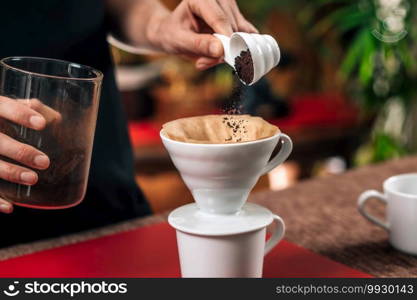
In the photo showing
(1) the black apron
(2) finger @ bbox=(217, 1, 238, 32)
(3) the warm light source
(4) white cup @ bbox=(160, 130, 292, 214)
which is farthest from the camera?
(3) the warm light source

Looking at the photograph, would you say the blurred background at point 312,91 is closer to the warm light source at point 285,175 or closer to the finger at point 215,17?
the warm light source at point 285,175

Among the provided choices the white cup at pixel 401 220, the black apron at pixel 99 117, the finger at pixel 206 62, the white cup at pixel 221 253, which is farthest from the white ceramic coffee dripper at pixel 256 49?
the black apron at pixel 99 117

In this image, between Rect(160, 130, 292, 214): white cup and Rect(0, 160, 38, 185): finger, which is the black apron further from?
Rect(160, 130, 292, 214): white cup

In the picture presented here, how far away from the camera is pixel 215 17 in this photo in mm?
1099

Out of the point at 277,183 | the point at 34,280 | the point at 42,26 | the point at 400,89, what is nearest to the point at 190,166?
the point at 34,280

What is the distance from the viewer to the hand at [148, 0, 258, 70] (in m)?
1.10

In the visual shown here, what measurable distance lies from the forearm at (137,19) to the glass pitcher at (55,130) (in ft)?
1.19

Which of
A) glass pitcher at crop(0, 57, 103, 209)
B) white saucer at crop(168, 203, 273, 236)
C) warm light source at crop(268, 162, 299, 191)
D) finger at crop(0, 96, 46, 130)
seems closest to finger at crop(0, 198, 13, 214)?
glass pitcher at crop(0, 57, 103, 209)

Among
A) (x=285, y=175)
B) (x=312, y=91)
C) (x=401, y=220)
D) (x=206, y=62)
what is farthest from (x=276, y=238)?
(x=312, y=91)

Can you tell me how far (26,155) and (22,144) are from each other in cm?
2

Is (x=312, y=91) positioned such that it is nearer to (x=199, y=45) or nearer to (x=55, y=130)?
(x=199, y=45)

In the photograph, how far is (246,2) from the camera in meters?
4.14

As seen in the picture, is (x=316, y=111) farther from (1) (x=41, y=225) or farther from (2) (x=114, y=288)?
(2) (x=114, y=288)

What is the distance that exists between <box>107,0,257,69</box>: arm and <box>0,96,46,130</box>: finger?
0.31 meters
